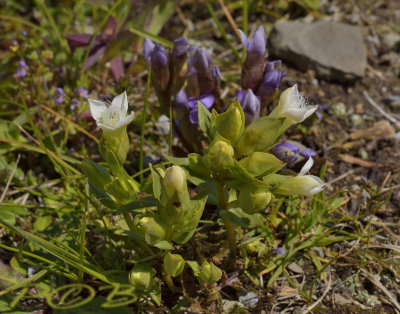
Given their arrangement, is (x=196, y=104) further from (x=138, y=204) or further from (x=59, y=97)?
(x=59, y=97)

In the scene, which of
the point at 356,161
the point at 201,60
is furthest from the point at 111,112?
the point at 356,161

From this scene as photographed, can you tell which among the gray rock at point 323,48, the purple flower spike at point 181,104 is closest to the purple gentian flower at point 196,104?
the purple flower spike at point 181,104

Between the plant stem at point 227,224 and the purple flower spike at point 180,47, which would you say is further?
the purple flower spike at point 180,47

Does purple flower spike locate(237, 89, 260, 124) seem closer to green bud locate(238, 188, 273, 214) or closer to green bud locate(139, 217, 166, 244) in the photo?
green bud locate(238, 188, 273, 214)

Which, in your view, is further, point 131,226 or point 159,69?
point 159,69

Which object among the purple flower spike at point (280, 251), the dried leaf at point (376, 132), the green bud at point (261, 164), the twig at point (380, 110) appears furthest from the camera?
the twig at point (380, 110)

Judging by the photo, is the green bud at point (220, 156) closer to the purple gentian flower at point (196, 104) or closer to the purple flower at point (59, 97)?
the purple gentian flower at point (196, 104)

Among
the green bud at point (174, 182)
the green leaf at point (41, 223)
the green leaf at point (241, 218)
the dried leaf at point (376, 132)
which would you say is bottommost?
the dried leaf at point (376, 132)

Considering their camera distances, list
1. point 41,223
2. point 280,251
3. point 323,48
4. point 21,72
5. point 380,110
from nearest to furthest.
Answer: point 280,251
point 41,223
point 21,72
point 380,110
point 323,48
